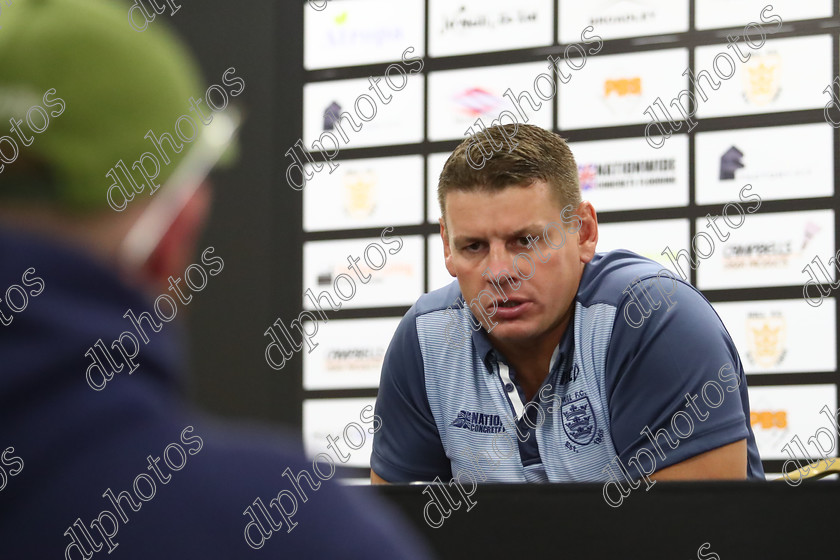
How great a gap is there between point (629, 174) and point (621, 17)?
53 centimetres

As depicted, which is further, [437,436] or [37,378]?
[437,436]

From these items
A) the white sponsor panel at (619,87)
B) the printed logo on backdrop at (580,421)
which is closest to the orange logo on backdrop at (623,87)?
the white sponsor panel at (619,87)

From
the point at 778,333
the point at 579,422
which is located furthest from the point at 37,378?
the point at 778,333

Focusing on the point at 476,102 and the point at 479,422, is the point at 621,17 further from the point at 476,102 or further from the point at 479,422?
the point at 479,422

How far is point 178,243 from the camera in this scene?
36 cm

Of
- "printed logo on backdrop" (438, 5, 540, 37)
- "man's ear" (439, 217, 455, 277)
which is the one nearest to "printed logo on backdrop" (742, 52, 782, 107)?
"printed logo on backdrop" (438, 5, 540, 37)

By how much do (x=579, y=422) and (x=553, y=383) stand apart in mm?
91

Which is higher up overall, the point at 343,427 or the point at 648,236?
the point at 648,236

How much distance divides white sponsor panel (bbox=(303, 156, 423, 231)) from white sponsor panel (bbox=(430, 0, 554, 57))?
431mm

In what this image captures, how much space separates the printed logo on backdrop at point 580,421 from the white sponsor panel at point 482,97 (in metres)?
1.74

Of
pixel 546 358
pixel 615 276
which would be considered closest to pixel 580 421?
pixel 546 358

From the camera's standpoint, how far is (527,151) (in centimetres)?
157

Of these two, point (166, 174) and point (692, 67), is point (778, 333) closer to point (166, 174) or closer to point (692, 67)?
point (692, 67)

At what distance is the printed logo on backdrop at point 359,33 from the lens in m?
3.33
